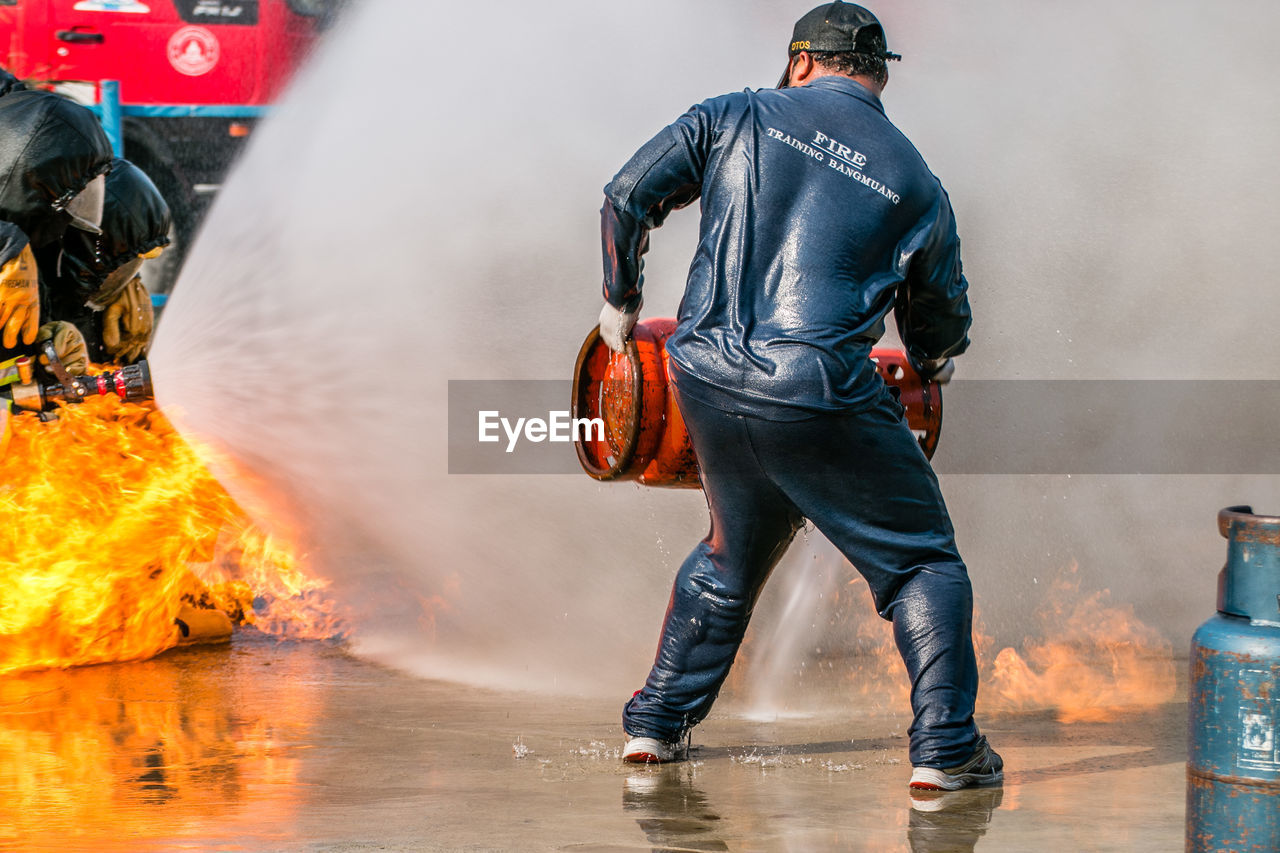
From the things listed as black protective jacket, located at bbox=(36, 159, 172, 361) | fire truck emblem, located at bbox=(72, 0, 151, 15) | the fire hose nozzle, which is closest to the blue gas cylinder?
the fire hose nozzle

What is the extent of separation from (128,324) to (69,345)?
684 mm

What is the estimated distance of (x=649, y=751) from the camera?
312 cm

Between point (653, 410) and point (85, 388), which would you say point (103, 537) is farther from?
point (653, 410)

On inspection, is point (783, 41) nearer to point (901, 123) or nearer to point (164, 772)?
point (901, 123)

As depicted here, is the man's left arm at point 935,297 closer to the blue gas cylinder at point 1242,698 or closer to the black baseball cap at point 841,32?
the black baseball cap at point 841,32

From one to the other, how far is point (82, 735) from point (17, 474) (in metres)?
1.40

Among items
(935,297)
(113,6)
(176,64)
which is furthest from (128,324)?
(935,297)

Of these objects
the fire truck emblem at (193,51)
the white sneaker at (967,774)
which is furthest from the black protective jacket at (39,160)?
the white sneaker at (967,774)

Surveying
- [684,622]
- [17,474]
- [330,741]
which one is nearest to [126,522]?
[17,474]

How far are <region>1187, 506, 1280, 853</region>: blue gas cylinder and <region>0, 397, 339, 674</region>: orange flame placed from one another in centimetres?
327

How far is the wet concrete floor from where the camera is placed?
2559mm

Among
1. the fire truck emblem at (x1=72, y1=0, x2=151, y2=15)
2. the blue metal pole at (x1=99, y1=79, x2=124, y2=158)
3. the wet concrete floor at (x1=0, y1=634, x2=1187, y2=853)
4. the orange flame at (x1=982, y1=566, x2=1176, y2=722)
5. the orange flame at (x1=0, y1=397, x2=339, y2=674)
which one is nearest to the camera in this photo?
the wet concrete floor at (x1=0, y1=634, x2=1187, y2=853)

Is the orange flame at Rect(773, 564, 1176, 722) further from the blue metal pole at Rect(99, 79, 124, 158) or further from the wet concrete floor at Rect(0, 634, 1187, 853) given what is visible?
the blue metal pole at Rect(99, 79, 124, 158)

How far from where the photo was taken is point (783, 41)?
4977 mm
